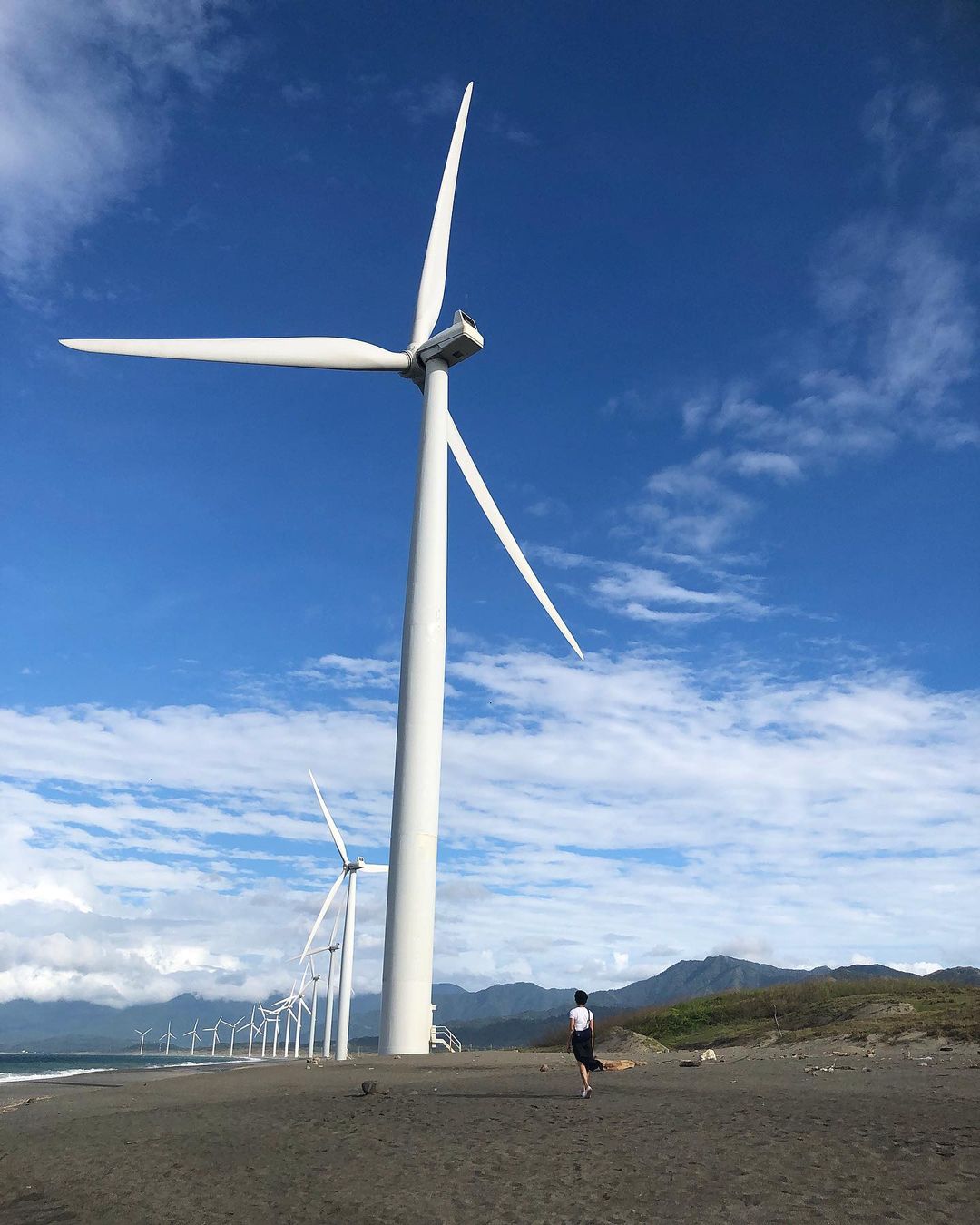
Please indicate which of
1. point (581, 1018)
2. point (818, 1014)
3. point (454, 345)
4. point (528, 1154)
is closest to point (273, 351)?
point (454, 345)

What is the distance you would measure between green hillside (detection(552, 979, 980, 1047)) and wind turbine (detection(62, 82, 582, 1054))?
54.3ft

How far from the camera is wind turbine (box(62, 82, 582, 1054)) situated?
25.2 meters

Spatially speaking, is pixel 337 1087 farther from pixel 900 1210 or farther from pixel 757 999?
pixel 757 999

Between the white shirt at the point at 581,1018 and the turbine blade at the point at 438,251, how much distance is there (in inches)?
953

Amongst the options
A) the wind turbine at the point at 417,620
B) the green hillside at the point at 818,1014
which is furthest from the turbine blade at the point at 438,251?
the green hillside at the point at 818,1014

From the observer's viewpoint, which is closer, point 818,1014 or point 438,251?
point 438,251

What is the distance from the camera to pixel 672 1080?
19.6 m

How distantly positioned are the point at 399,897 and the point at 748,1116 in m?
13.0

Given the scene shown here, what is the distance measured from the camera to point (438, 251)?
3591 cm

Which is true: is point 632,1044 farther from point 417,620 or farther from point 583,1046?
point 583,1046

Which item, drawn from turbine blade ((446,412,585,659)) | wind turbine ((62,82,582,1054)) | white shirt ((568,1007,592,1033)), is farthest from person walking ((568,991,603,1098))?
turbine blade ((446,412,585,659))

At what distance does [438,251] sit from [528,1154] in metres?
31.7

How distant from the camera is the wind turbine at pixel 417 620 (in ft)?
82.6

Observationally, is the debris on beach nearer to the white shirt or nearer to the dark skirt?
the white shirt
